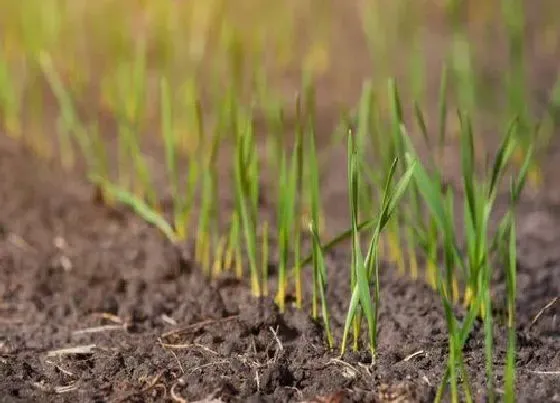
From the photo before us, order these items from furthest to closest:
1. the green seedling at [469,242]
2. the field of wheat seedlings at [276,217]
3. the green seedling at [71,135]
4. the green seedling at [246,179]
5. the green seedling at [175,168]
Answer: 1. the green seedling at [71,135]
2. the green seedling at [175,168]
3. the green seedling at [246,179]
4. the field of wheat seedlings at [276,217]
5. the green seedling at [469,242]

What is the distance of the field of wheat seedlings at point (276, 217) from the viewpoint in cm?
112

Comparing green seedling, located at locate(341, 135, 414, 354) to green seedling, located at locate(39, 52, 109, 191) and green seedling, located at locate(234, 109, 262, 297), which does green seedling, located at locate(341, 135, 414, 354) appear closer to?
green seedling, located at locate(234, 109, 262, 297)

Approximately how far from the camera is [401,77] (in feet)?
8.14

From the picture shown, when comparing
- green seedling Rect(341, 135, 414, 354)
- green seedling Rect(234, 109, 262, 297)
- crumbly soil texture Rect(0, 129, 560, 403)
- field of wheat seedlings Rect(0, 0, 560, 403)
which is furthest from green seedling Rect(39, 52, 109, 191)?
green seedling Rect(341, 135, 414, 354)

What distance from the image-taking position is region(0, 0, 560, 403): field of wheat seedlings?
44.3 inches

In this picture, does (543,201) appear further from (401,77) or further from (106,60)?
(106,60)

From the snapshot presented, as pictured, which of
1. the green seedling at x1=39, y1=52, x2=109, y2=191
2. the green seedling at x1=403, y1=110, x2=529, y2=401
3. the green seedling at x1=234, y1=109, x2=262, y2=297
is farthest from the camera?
the green seedling at x1=39, y1=52, x2=109, y2=191

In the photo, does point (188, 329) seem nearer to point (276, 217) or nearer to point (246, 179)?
point (246, 179)

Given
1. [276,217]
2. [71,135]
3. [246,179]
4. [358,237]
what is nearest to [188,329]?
[246,179]

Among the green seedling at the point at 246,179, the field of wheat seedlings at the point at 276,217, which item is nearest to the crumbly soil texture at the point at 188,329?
the field of wheat seedlings at the point at 276,217

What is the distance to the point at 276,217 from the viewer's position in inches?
72.9

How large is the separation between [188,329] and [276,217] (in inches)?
23.4

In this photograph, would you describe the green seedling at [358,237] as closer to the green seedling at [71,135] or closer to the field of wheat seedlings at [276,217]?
the field of wheat seedlings at [276,217]

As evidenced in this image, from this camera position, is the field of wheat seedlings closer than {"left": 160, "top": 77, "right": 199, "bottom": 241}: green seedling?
Yes
